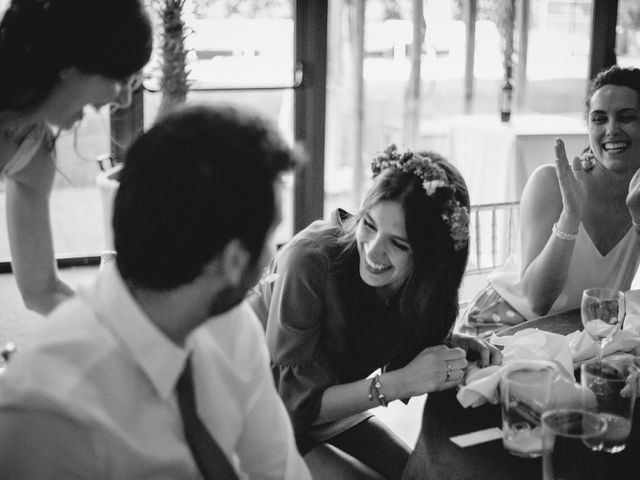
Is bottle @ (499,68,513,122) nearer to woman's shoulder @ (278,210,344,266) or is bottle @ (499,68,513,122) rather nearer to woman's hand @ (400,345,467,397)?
woman's shoulder @ (278,210,344,266)

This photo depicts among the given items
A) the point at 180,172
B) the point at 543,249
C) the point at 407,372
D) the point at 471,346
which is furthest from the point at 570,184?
the point at 180,172

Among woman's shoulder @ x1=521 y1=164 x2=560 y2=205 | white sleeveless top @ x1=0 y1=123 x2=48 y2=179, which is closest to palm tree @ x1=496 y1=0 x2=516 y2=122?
woman's shoulder @ x1=521 y1=164 x2=560 y2=205

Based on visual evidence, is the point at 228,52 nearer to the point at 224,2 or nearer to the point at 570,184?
the point at 224,2

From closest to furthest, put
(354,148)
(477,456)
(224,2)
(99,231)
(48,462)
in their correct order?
(48,462)
(477,456)
(224,2)
(99,231)
(354,148)

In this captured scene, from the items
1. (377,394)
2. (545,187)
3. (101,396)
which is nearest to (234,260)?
(101,396)

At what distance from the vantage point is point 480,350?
1.79 metres

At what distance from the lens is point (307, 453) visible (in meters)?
2.00

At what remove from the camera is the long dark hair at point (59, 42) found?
1507 mm

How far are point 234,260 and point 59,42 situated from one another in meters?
0.69

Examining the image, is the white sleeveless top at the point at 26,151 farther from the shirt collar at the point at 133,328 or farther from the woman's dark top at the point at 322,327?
the shirt collar at the point at 133,328

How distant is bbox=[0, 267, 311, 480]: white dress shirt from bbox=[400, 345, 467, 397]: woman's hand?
565 millimetres

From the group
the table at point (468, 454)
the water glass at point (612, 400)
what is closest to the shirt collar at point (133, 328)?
the table at point (468, 454)

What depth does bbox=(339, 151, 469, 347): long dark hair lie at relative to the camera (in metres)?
1.90

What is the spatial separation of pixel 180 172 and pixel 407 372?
91 cm
